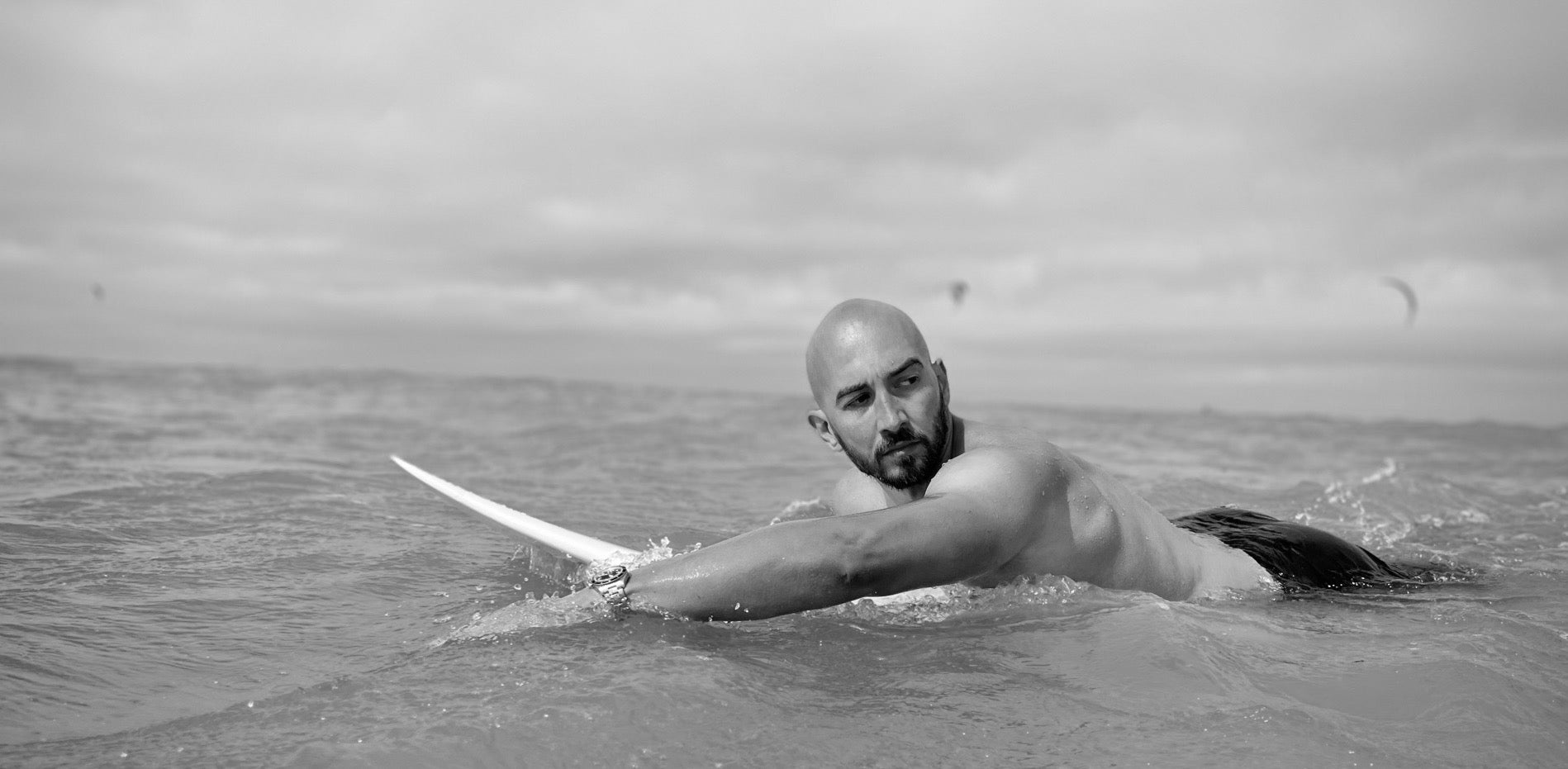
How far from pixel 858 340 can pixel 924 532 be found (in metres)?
0.90

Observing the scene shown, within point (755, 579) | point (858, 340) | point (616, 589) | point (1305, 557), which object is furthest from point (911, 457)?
point (1305, 557)

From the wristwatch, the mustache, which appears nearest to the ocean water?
the wristwatch

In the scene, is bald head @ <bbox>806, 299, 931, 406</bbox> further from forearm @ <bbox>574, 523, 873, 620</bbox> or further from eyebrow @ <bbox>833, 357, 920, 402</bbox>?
forearm @ <bbox>574, 523, 873, 620</bbox>

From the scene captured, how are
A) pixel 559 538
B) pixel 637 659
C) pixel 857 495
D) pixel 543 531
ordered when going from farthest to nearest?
1. pixel 857 495
2. pixel 543 531
3. pixel 559 538
4. pixel 637 659

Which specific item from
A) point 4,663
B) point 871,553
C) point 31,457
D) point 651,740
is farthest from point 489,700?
point 31,457

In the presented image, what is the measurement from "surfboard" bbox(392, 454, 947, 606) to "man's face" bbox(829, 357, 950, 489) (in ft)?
1.27

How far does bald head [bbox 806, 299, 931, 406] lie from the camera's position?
370 centimetres

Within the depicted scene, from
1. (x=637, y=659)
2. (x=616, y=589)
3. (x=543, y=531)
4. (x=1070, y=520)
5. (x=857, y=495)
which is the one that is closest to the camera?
(x=637, y=659)

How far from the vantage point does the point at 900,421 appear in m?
3.65

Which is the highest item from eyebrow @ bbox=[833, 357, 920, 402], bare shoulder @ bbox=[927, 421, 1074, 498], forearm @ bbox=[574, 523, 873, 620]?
eyebrow @ bbox=[833, 357, 920, 402]

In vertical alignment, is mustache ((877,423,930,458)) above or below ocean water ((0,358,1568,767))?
above

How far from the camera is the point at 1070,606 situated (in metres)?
3.59

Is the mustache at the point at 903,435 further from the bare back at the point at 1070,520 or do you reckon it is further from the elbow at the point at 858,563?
the elbow at the point at 858,563

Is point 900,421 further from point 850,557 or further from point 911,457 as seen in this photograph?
point 850,557
